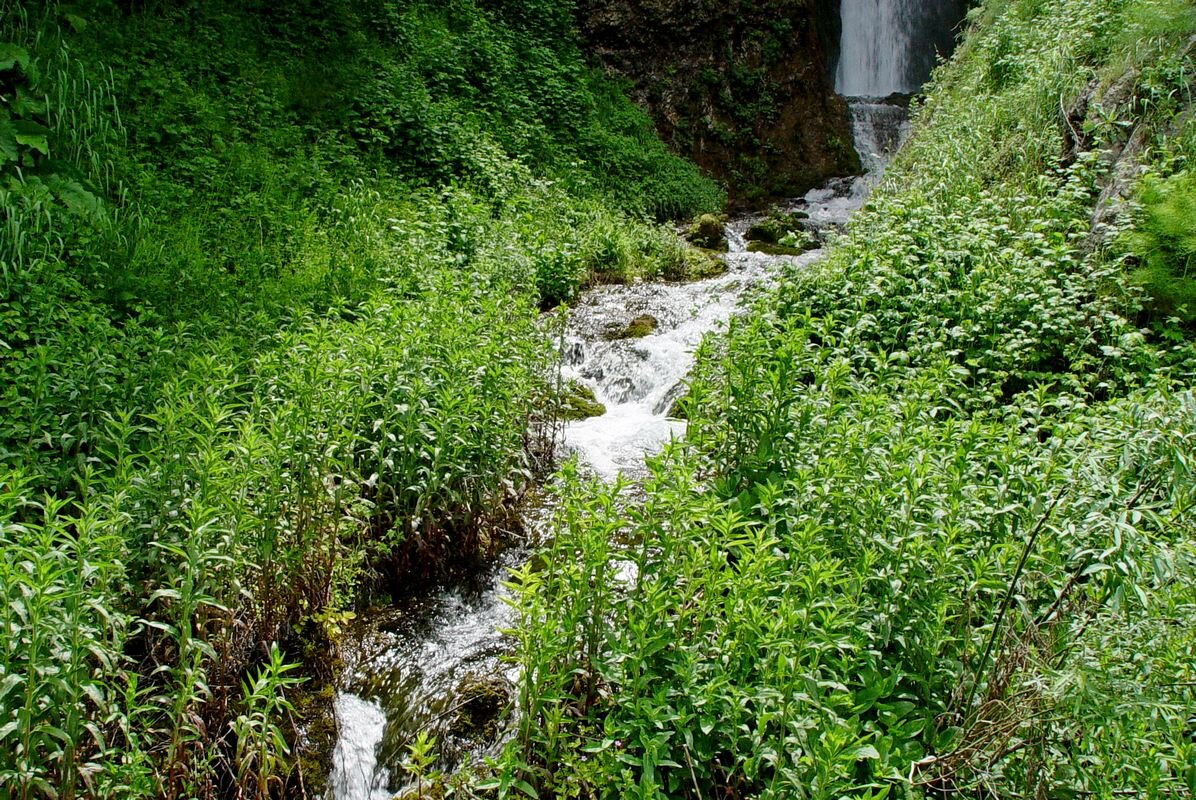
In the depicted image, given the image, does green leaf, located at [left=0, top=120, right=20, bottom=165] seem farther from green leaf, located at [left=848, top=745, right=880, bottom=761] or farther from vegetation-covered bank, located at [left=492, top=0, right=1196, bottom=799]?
green leaf, located at [left=848, top=745, right=880, bottom=761]

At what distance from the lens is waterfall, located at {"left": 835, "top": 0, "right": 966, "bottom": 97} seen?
70.5 ft

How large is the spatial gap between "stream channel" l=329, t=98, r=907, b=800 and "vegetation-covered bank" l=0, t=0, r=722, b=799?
10.6 inches

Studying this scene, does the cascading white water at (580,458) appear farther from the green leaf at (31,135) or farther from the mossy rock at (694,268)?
the green leaf at (31,135)

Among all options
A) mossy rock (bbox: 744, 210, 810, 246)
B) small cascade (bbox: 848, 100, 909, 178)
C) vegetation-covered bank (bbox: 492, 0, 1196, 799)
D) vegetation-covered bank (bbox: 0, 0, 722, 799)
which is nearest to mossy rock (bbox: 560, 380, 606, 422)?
vegetation-covered bank (bbox: 0, 0, 722, 799)

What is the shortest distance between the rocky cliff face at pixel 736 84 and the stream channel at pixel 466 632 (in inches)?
367

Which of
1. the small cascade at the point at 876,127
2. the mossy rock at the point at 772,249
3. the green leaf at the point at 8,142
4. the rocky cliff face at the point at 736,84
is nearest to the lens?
the green leaf at the point at 8,142

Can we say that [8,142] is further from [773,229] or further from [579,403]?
[773,229]

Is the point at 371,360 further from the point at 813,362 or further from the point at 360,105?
the point at 360,105

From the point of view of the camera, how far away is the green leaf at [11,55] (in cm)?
681

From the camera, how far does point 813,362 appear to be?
4.80 m

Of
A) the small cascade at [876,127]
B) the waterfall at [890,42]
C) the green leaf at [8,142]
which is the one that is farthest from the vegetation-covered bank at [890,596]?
the waterfall at [890,42]

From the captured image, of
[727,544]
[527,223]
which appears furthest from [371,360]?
[527,223]

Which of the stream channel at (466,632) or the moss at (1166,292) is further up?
the moss at (1166,292)

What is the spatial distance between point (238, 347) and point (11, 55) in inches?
164
